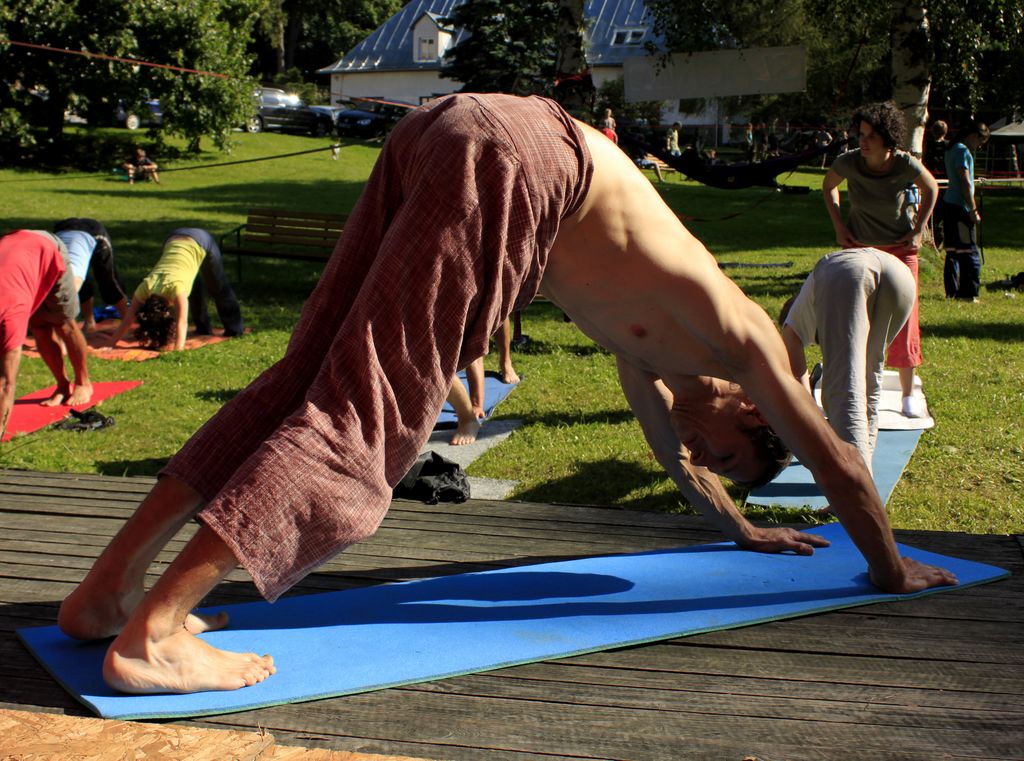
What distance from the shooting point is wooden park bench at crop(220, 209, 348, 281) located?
43.3 ft

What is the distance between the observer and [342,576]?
372 cm

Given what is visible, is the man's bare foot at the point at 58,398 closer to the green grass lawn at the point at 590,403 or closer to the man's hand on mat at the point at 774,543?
the green grass lawn at the point at 590,403

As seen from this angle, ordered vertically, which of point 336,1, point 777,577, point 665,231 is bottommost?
point 777,577

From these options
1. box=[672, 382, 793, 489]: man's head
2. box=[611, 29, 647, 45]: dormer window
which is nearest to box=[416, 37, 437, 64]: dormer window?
box=[611, 29, 647, 45]: dormer window

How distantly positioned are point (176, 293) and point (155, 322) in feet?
1.03

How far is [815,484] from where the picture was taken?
5.62 meters

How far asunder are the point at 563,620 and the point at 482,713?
645 millimetres

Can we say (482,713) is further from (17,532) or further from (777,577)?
(17,532)

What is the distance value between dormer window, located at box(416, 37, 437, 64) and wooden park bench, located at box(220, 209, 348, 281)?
43039 millimetres

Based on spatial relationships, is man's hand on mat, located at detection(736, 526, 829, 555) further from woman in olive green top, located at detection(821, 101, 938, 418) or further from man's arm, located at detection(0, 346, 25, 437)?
man's arm, located at detection(0, 346, 25, 437)


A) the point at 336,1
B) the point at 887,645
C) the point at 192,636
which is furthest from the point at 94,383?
the point at 336,1

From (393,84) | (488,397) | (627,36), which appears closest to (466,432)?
(488,397)

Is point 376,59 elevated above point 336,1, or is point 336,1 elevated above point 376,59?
point 336,1

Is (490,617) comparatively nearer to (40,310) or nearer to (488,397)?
(488,397)
